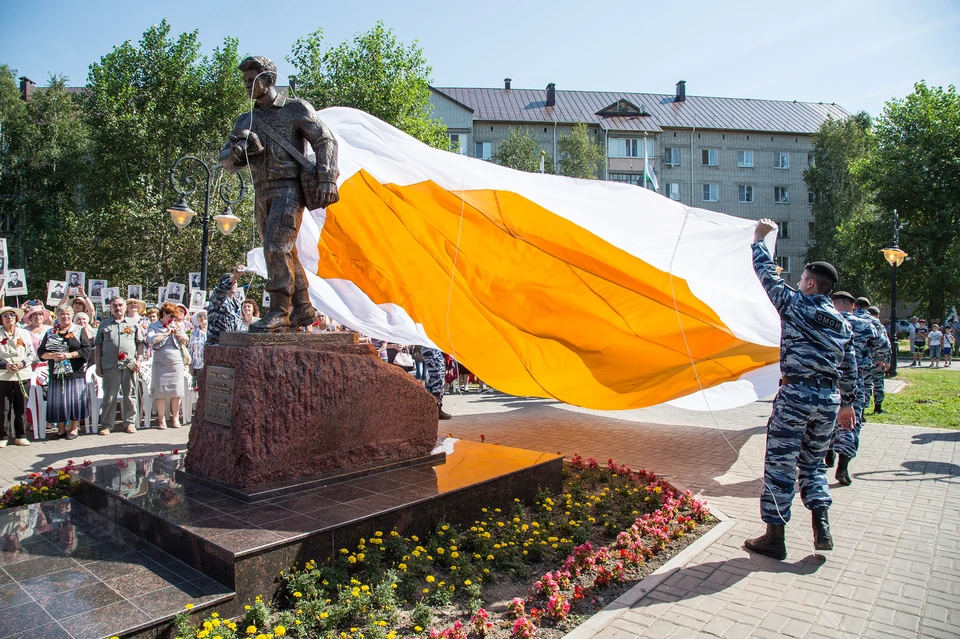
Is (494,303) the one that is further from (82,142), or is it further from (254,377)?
(82,142)

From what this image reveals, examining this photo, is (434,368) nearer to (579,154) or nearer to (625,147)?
(579,154)

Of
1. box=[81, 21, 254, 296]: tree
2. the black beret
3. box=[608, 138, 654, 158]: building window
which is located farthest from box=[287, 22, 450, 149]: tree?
the black beret

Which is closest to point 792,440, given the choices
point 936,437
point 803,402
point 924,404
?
point 803,402

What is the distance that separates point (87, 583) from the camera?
3547mm

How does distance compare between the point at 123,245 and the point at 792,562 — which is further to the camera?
the point at 123,245

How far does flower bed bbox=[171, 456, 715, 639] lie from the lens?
344cm

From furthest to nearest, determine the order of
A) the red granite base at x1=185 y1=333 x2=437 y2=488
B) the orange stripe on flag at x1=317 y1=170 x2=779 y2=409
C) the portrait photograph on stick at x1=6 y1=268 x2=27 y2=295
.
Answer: the portrait photograph on stick at x1=6 y1=268 x2=27 y2=295 < the orange stripe on flag at x1=317 y1=170 x2=779 y2=409 < the red granite base at x1=185 y1=333 x2=437 y2=488

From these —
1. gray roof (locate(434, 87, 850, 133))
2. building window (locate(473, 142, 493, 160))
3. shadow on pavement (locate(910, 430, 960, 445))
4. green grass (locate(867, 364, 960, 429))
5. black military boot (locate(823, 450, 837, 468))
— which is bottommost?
green grass (locate(867, 364, 960, 429))

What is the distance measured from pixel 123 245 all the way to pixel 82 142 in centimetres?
1139

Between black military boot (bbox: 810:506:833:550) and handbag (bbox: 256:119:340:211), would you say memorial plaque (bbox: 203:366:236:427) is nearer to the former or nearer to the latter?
handbag (bbox: 256:119:340:211)

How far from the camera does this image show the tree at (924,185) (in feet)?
114

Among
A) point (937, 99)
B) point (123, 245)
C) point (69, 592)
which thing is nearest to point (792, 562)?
point (69, 592)

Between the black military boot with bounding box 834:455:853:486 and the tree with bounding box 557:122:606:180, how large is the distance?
40165 mm

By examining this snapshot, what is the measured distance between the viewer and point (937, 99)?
121 feet
